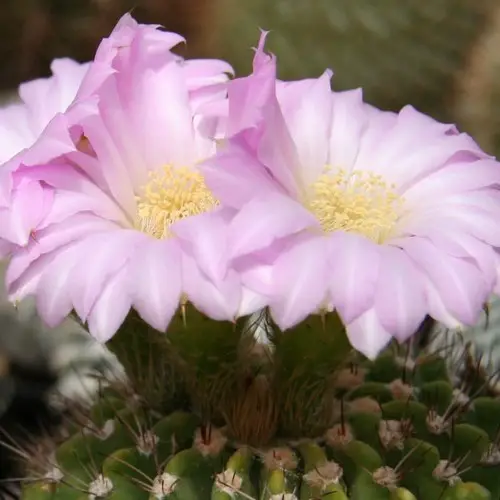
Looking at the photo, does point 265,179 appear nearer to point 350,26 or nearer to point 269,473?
point 269,473

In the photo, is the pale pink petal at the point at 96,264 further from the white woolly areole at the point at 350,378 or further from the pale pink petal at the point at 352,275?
the white woolly areole at the point at 350,378

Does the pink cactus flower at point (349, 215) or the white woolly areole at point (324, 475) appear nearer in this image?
the pink cactus flower at point (349, 215)

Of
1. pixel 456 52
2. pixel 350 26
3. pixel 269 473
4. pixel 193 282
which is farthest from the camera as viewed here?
pixel 456 52

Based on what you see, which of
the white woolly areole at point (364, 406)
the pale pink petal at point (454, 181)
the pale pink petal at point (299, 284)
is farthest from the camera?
the white woolly areole at point (364, 406)

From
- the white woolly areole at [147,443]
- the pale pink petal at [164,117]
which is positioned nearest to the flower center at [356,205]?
the pale pink petal at [164,117]

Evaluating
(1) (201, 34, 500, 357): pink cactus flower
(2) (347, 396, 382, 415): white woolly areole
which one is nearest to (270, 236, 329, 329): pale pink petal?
(1) (201, 34, 500, 357): pink cactus flower

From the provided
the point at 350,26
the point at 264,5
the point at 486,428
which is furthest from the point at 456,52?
the point at 486,428

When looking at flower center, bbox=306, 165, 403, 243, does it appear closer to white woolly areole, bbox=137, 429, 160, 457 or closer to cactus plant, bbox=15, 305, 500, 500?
cactus plant, bbox=15, 305, 500, 500
